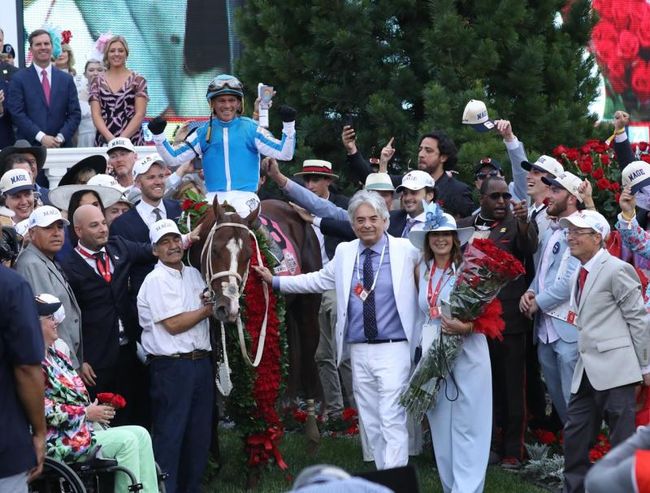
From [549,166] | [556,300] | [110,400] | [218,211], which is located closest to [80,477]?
[110,400]

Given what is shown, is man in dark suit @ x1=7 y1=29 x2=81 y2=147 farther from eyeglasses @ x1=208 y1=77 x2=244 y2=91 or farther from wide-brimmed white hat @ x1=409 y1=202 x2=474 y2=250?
wide-brimmed white hat @ x1=409 y1=202 x2=474 y2=250

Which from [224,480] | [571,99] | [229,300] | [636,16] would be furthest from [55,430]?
[636,16]

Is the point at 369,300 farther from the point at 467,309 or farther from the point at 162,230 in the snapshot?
the point at 162,230

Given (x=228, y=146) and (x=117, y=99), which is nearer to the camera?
(x=228, y=146)

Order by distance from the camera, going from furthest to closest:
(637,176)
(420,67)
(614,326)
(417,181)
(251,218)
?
(420,67), (417,181), (637,176), (251,218), (614,326)

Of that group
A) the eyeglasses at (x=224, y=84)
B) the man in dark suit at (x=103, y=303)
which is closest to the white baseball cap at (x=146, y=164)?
the eyeglasses at (x=224, y=84)

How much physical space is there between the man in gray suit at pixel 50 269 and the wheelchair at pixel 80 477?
0.95 meters

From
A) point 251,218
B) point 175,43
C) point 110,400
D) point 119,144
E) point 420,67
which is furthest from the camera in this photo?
point 175,43

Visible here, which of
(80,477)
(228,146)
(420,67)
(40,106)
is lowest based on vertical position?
(80,477)

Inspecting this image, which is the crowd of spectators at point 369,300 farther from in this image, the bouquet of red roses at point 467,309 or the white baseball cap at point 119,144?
the white baseball cap at point 119,144

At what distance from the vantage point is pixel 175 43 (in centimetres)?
1516

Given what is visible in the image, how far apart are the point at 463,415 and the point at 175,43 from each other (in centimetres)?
794

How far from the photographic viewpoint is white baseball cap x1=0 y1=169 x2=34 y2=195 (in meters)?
9.37

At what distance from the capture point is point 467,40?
11.8 metres
